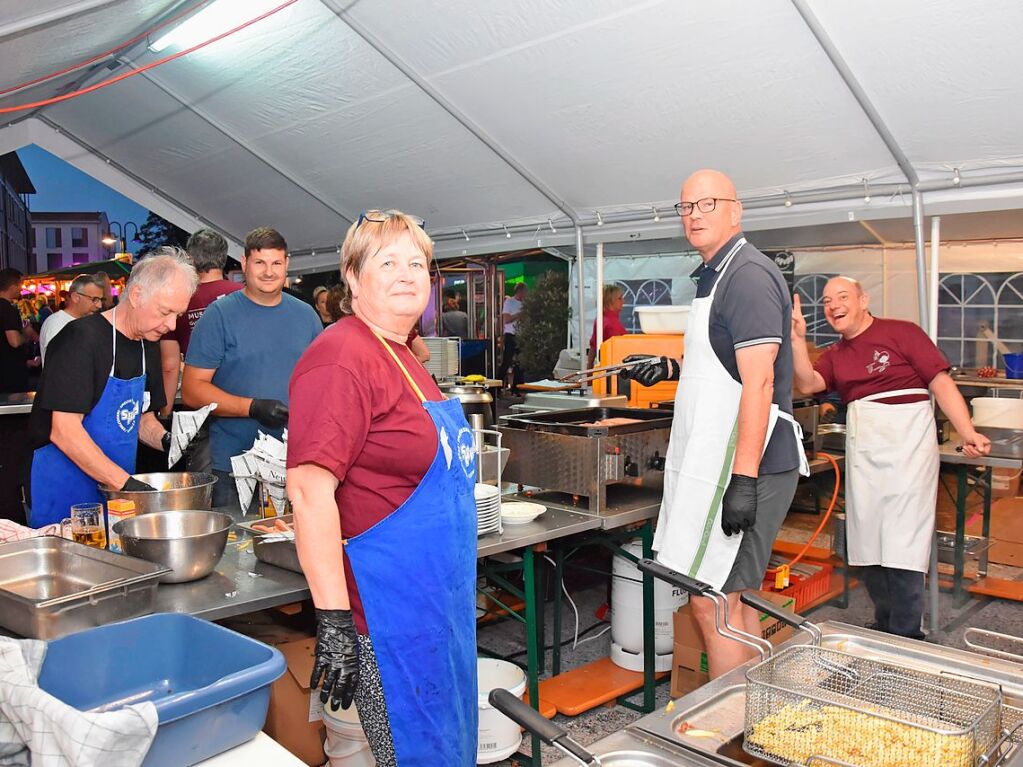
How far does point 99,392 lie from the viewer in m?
2.69

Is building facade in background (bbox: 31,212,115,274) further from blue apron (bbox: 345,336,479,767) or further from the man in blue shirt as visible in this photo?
blue apron (bbox: 345,336,479,767)

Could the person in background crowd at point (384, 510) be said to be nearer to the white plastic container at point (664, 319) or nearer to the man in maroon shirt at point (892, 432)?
the man in maroon shirt at point (892, 432)

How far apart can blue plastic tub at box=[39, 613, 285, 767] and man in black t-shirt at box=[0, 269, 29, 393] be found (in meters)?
6.26

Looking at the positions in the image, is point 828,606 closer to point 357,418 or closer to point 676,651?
point 676,651

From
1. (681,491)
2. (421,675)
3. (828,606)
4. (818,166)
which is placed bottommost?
(828,606)

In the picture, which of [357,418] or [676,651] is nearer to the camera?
[357,418]

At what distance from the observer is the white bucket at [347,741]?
2.55m

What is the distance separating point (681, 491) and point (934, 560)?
2.25m

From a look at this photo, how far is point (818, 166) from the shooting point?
4.66m

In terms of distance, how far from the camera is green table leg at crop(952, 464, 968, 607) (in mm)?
4707

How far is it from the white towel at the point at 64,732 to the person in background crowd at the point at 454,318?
8.87 metres

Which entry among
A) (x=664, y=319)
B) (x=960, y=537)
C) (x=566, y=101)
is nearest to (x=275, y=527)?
(x=664, y=319)

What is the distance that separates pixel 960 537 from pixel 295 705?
3800 millimetres

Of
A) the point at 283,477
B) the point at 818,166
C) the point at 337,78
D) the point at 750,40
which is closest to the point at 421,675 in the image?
the point at 283,477
